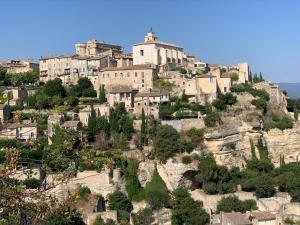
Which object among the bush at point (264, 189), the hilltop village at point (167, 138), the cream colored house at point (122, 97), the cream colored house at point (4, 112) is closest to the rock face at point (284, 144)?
the hilltop village at point (167, 138)

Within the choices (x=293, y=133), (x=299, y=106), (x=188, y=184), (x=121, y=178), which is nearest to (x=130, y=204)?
(x=121, y=178)

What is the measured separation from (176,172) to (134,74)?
12.7m

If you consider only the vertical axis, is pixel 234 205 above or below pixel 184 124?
below

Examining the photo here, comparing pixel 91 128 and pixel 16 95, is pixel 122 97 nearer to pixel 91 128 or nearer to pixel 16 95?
pixel 91 128

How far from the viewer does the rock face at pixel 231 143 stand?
38312 mm

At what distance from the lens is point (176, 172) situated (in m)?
36.3

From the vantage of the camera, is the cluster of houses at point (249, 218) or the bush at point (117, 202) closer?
the cluster of houses at point (249, 218)

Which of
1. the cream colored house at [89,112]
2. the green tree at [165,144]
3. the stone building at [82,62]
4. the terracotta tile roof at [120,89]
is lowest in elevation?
the green tree at [165,144]

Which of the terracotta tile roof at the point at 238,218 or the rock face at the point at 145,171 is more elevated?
the rock face at the point at 145,171

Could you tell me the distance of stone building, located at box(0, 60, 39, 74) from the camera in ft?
191

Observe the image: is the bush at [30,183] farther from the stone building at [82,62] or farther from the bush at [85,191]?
the stone building at [82,62]

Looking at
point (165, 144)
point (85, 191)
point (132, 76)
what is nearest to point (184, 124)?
point (165, 144)

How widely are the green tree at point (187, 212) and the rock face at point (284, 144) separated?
9.80 m

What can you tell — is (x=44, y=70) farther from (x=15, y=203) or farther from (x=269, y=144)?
(x=15, y=203)
